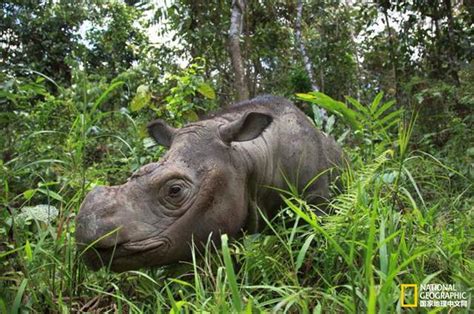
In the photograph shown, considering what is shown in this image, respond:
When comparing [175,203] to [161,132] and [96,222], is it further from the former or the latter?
[161,132]

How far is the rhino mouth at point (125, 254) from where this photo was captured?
2.80 m

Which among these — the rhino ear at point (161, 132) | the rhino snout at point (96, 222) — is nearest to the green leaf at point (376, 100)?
the rhino ear at point (161, 132)

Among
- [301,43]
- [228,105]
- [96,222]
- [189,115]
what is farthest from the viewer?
[301,43]

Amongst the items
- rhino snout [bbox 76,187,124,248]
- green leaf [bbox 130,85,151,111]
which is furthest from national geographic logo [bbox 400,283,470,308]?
green leaf [bbox 130,85,151,111]

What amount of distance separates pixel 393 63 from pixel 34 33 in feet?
28.7

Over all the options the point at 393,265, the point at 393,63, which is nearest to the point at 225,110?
the point at 393,265

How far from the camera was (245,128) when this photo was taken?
11.9 feet

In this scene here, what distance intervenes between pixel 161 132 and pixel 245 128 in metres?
0.69

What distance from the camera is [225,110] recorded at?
14.0ft

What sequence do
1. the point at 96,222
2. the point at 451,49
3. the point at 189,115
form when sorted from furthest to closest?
1. the point at 451,49
2. the point at 189,115
3. the point at 96,222

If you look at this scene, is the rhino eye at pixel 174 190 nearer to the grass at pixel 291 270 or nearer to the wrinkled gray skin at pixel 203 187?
the wrinkled gray skin at pixel 203 187

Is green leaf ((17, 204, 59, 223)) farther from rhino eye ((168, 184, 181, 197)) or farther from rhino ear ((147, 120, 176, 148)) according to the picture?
rhino ear ((147, 120, 176, 148))

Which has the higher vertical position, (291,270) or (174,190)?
(174,190)

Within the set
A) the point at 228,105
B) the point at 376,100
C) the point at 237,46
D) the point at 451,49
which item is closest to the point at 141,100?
the point at 228,105
